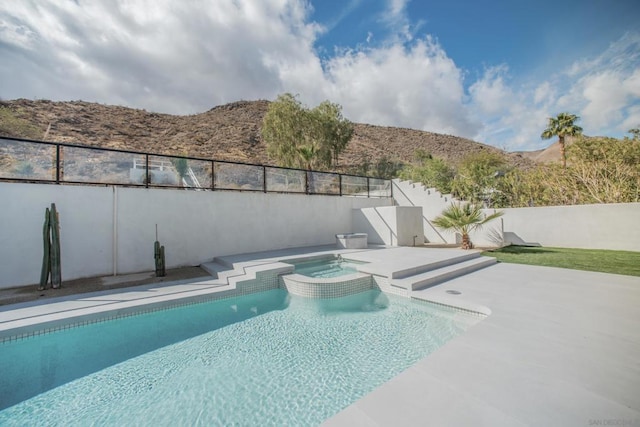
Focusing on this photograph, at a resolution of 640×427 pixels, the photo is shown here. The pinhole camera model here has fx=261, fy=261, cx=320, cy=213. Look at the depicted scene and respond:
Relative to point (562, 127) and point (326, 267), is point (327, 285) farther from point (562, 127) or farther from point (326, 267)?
point (562, 127)

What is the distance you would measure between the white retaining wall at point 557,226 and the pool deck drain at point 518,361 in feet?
20.8

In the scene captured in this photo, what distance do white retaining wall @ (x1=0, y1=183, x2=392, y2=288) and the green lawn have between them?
7.63 meters

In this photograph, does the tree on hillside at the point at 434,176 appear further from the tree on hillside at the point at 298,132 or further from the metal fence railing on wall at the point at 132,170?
the tree on hillside at the point at 298,132

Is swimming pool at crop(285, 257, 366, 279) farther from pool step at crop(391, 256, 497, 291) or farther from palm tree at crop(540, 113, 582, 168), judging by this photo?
palm tree at crop(540, 113, 582, 168)

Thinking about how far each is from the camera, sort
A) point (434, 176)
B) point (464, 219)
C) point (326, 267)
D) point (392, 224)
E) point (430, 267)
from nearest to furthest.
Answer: point (430, 267) → point (326, 267) → point (464, 219) → point (392, 224) → point (434, 176)

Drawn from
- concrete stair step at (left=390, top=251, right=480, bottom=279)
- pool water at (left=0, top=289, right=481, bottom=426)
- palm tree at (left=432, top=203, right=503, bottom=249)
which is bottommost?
pool water at (left=0, top=289, right=481, bottom=426)

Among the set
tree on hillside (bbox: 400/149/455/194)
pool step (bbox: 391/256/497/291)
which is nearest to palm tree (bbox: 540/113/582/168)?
tree on hillside (bbox: 400/149/455/194)

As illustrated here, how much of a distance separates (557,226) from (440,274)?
28.3ft

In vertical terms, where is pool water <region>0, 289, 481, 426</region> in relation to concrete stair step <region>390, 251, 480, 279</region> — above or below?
below

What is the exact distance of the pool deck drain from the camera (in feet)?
6.46

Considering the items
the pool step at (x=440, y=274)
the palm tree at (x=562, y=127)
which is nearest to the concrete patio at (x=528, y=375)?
the pool step at (x=440, y=274)

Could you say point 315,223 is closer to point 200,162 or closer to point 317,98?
point 200,162

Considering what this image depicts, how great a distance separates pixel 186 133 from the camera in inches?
1330

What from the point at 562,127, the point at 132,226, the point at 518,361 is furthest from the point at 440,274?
the point at 562,127
